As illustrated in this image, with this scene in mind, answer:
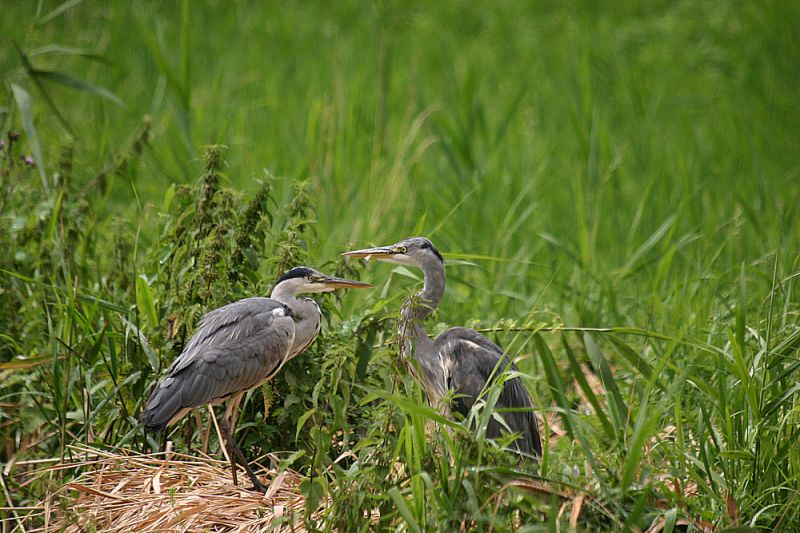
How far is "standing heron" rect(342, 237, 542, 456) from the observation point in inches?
174

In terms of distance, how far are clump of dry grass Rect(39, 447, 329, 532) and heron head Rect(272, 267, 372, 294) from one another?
33.3 inches

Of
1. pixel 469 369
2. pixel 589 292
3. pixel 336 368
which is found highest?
pixel 336 368

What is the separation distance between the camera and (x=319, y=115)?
27.3 ft

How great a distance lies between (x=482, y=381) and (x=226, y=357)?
1195 mm

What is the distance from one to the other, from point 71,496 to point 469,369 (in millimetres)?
1894

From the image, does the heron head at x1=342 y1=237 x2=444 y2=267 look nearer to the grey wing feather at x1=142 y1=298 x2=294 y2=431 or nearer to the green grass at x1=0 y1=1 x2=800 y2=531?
the green grass at x1=0 y1=1 x2=800 y2=531

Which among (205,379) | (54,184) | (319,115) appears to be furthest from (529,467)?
(319,115)

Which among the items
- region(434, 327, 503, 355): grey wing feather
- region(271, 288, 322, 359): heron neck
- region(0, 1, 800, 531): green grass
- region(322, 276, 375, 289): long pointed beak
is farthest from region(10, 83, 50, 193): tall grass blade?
region(434, 327, 503, 355): grey wing feather

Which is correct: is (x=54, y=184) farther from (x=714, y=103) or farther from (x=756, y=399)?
(x=714, y=103)

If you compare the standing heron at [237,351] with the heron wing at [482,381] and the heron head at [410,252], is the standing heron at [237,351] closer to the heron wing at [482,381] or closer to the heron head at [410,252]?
the heron head at [410,252]

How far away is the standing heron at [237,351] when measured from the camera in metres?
4.11

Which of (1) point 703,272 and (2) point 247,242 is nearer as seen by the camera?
(2) point 247,242

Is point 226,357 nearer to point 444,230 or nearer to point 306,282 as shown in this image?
point 306,282

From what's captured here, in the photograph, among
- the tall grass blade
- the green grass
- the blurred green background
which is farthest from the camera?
the blurred green background
